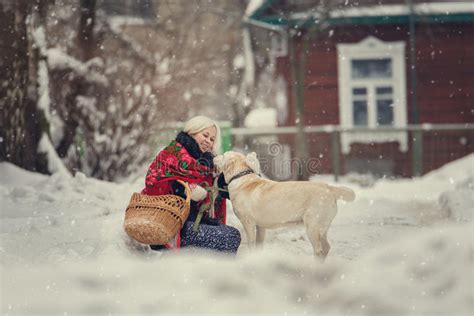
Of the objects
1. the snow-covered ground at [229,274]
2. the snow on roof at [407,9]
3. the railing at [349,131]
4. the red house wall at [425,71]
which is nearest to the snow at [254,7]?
the snow on roof at [407,9]

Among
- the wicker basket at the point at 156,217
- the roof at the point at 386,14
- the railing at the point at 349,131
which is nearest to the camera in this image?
the wicker basket at the point at 156,217

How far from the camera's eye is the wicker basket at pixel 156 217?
468cm

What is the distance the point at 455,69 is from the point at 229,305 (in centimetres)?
1381

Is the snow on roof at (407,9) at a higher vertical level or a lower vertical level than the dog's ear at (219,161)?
higher

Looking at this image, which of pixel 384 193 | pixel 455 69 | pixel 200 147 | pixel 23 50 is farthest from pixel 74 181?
pixel 455 69

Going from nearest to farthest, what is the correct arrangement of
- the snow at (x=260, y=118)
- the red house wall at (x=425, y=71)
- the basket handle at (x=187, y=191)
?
the basket handle at (x=187, y=191) < the red house wall at (x=425, y=71) < the snow at (x=260, y=118)

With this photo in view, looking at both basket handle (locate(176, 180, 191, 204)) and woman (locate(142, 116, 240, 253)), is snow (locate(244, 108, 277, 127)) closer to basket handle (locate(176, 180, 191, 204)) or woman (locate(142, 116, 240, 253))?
woman (locate(142, 116, 240, 253))

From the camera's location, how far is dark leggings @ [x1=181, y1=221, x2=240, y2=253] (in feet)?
16.5

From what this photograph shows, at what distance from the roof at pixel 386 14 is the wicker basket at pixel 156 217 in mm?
11140

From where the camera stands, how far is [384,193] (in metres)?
11.9

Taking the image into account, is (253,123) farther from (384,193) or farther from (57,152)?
(57,152)

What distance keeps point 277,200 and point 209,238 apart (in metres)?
0.59

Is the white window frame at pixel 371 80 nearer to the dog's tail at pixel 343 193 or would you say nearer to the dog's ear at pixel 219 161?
the dog's tail at pixel 343 193

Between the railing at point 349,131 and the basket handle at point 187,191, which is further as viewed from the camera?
the railing at point 349,131
